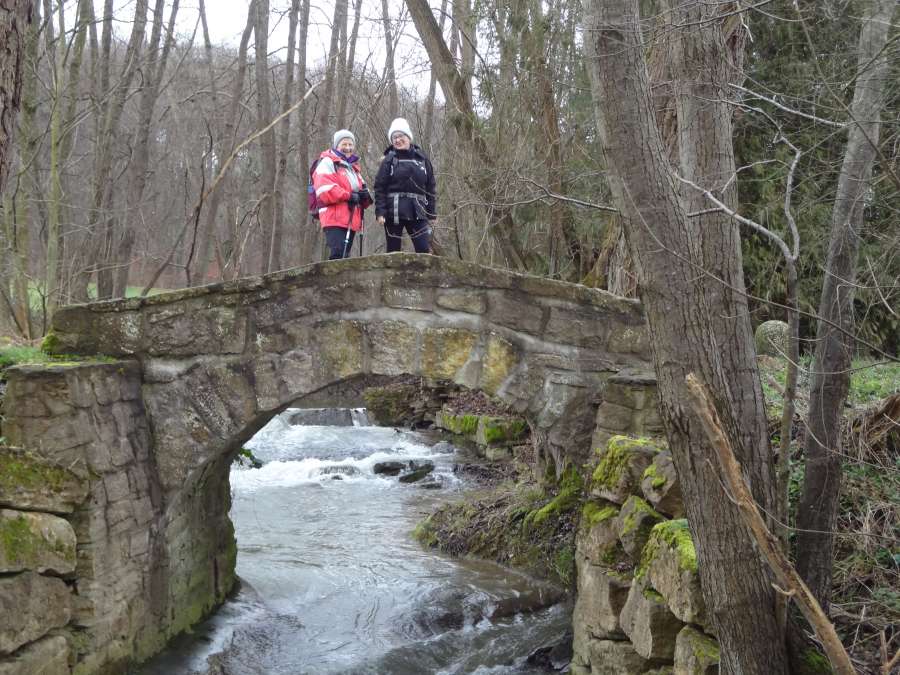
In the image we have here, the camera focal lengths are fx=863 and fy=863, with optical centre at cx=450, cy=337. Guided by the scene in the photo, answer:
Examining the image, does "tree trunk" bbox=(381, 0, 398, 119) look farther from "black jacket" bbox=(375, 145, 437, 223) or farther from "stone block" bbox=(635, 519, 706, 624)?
"stone block" bbox=(635, 519, 706, 624)

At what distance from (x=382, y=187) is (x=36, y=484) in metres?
3.55

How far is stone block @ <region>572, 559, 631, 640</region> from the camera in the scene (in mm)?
4574

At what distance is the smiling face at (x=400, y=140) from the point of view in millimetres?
7016

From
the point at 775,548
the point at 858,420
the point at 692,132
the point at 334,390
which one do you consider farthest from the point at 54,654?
the point at 334,390

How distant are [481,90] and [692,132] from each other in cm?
633

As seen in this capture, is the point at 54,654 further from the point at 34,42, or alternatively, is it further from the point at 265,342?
the point at 34,42

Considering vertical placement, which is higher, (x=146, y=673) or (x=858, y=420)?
(x=858, y=420)

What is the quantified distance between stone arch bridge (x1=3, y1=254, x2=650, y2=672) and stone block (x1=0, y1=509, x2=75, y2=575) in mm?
442

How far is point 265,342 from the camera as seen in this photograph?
17.9ft

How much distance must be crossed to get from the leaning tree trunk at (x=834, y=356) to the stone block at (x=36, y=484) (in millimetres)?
3851

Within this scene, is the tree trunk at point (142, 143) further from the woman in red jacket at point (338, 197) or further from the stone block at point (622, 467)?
the stone block at point (622, 467)

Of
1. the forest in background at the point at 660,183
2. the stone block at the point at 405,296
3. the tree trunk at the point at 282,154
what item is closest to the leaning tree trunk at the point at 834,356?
the forest in background at the point at 660,183

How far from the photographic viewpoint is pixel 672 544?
380cm

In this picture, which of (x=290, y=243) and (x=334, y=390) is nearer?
(x=334, y=390)
